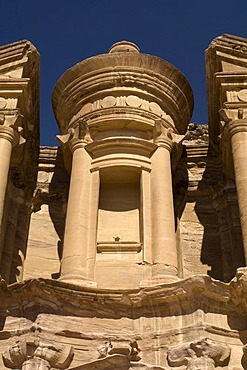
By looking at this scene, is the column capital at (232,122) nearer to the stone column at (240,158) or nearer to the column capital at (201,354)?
the stone column at (240,158)

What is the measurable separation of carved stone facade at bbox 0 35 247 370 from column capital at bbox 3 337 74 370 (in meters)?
0.02

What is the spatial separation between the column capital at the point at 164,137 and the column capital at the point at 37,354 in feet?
20.6

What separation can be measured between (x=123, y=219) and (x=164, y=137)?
2334 millimetres

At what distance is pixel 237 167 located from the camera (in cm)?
1334

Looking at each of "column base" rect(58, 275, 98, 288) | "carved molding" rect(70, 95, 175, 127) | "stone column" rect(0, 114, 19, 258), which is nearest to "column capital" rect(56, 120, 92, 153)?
"carved molding" rect(70, 95, 175, 127)

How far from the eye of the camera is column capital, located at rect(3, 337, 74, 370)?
34.4 ft

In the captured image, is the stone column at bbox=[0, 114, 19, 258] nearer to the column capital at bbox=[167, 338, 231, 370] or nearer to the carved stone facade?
the carved stone facade

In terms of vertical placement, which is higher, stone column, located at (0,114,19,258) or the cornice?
stone column, located at (0,114,19,258)

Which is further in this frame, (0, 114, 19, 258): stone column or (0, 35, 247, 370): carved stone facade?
(0, 114, 19, 258): stone column

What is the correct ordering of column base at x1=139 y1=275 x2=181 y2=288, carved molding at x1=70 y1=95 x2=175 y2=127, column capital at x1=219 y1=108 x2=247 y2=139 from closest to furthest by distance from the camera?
column base at x1=139 y1=275 x2=181 y2=288
column capital at x1=219 y1=108 x2=247 y2=139
carved molding at x1=70 y1=95 x2=175 y2=127

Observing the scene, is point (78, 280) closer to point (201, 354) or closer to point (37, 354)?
point (37, 354)

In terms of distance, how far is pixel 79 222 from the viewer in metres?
13.5

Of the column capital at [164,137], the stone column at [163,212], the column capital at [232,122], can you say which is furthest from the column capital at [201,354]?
the column capital at [164,137]

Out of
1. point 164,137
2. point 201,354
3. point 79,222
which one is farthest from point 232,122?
point 201,354
